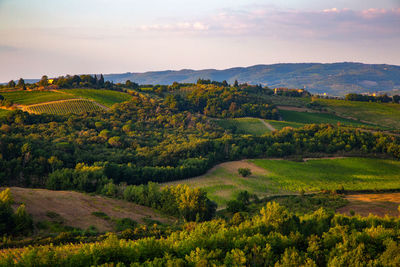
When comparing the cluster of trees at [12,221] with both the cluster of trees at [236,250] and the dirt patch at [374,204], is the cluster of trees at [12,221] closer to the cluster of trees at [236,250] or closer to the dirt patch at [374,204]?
the cluster of trees at [236,250]

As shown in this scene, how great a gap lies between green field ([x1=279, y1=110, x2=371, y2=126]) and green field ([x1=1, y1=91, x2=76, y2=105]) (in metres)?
96.8

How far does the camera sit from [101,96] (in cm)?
13000

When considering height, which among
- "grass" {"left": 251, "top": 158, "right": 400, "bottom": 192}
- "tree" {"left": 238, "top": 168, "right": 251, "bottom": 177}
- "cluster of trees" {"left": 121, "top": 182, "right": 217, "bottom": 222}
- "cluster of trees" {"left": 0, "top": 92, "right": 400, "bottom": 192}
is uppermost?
"cluster of trees" {"left": 0, "top": 92, "right": 400, "bottom": 192}

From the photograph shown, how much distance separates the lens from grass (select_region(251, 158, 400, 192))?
2368 inches

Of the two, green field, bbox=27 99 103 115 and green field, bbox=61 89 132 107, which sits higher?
green field, bbox=61 89 132 107

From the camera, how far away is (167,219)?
4200 centimetres

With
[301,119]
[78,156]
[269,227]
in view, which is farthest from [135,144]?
[301,119]

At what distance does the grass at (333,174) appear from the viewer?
6016cm

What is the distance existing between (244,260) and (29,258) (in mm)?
13584

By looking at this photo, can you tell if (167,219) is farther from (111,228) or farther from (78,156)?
(78,156)

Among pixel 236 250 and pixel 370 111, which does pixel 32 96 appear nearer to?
pixel 236 250

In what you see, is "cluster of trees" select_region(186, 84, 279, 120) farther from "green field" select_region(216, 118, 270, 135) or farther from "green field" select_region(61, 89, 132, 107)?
"green field" select_region(61, 89, 132, 107)

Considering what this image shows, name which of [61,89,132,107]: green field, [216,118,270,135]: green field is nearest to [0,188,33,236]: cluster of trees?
[216,118,270,135]: green field

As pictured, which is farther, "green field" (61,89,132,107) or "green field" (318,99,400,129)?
"green field" (318,99,400,129)
